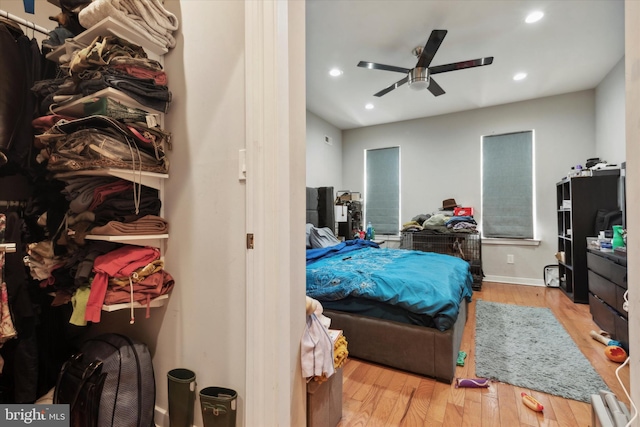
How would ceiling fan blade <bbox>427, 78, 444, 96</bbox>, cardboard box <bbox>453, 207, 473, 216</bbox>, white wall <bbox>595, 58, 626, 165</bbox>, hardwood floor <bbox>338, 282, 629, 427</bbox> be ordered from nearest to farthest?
hardwood floor <bbox>338, 282, 629, 427</bbox>
ceiling fan blade <bbox>427, 78, 444, 96</bbox>
white wall <bbox>595, 58, 626, 165</bbox>
cardboard box <bbox>453, 207, 473, 216</bbox>

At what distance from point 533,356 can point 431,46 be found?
2611mm

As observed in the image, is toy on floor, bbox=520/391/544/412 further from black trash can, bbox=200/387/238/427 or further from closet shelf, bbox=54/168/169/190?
closet shelf, bbox=54/168/169/190

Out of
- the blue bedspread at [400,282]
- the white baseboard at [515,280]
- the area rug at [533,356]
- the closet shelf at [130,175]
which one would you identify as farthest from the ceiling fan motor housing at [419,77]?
the white baseboard at [515,280]

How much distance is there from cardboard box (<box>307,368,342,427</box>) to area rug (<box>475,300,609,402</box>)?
1.09m

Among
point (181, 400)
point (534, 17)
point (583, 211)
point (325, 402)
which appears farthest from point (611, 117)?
point (181, 400)

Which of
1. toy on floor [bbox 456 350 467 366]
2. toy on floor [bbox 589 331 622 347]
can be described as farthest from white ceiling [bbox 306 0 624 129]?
toy on floor [bbox 456 350 467 366]

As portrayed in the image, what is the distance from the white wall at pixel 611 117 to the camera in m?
3.25

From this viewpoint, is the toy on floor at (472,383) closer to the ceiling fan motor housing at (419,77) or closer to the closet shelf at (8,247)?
the closet shelf at (8,247)

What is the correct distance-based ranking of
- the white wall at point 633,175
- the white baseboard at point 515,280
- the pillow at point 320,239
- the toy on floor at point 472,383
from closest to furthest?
the white wall at point 633,175 → the toy on floor at point 472,383 → the pillow at point 320,239 → the white baseboard at point 515,280

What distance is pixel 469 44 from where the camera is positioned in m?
2.99

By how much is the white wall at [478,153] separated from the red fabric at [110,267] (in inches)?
189

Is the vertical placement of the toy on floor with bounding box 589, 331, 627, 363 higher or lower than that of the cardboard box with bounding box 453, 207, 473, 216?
lower

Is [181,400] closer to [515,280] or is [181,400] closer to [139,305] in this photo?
[139,305]

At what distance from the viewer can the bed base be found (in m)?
1.84
